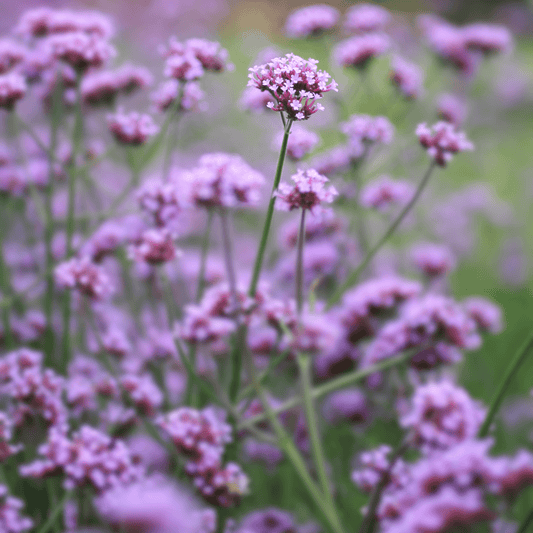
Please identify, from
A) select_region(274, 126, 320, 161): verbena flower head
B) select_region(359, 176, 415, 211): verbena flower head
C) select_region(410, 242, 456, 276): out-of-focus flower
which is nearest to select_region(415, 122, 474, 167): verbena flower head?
select_region(274, 126, 320, 161): verbena flower head

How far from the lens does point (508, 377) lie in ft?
2.02

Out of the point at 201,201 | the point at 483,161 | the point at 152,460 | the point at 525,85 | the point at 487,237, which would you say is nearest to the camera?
the point at 201,201

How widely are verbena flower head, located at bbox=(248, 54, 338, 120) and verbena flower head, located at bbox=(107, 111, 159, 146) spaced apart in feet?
1.31

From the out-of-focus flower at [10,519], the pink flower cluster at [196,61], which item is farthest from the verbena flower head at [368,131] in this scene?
the out-of-focus flower at [10,519]

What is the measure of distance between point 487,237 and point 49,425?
2.03m

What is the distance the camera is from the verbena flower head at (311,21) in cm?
91

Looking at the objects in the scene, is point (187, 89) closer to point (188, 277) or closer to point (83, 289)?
point (83, 289)

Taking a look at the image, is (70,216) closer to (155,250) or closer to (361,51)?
(155,250)

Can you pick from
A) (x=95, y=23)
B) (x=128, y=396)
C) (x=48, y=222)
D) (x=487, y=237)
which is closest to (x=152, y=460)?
(x=128, y=396)

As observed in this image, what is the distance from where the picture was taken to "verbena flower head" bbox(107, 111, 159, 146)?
31.2 inches

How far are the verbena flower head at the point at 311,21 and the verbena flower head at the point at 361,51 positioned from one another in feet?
0.17

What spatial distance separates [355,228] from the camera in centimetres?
123

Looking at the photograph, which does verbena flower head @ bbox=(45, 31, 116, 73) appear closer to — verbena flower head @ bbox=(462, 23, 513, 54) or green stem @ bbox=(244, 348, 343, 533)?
green stem @ bbox=(244, 348, 343, 533)

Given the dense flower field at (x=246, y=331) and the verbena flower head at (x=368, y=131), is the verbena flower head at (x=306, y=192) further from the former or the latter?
the verbena flower head at (x=368, y=131)
